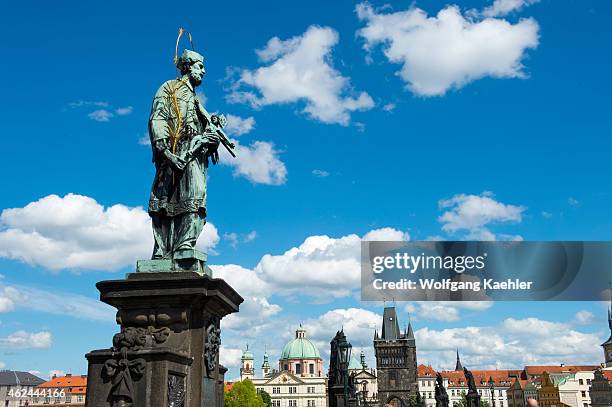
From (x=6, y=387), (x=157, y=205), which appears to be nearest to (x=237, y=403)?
(x=6, y=387)

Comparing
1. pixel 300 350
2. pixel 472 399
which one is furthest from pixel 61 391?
pixel 472 399

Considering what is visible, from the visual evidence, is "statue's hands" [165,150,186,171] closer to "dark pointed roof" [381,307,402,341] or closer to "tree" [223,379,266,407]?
"tree" [223,379,266,407]

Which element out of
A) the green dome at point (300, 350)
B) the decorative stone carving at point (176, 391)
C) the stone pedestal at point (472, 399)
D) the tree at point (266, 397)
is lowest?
the tree at point (266, 397)

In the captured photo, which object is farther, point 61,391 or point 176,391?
point 61,391

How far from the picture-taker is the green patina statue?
6863mm

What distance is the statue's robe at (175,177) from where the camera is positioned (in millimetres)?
6902

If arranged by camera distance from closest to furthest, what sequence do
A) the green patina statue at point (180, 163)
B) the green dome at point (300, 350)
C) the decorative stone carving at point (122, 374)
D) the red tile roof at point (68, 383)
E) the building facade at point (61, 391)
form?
1. the decorative stone carving at point (122, 374)
2. the green patina statue at point (180, 163)
3. the building facade at point (61, 391)
4. the red tile roof at point (68, 383)
5. the green dome at point (300, 350)

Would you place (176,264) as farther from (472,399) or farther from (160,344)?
(472,399)

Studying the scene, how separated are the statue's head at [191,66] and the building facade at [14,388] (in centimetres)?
14468

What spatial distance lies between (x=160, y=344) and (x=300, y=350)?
528 feet

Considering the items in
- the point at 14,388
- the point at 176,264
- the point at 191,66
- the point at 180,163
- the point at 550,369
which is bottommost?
the point at 14,388

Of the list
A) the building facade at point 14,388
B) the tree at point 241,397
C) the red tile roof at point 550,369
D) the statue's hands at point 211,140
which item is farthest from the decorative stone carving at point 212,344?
the red tile roof at point 550,369

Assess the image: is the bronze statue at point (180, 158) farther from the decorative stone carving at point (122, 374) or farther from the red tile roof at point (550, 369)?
the red tile roof at point (550, 369)

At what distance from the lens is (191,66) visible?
7.66 meters
